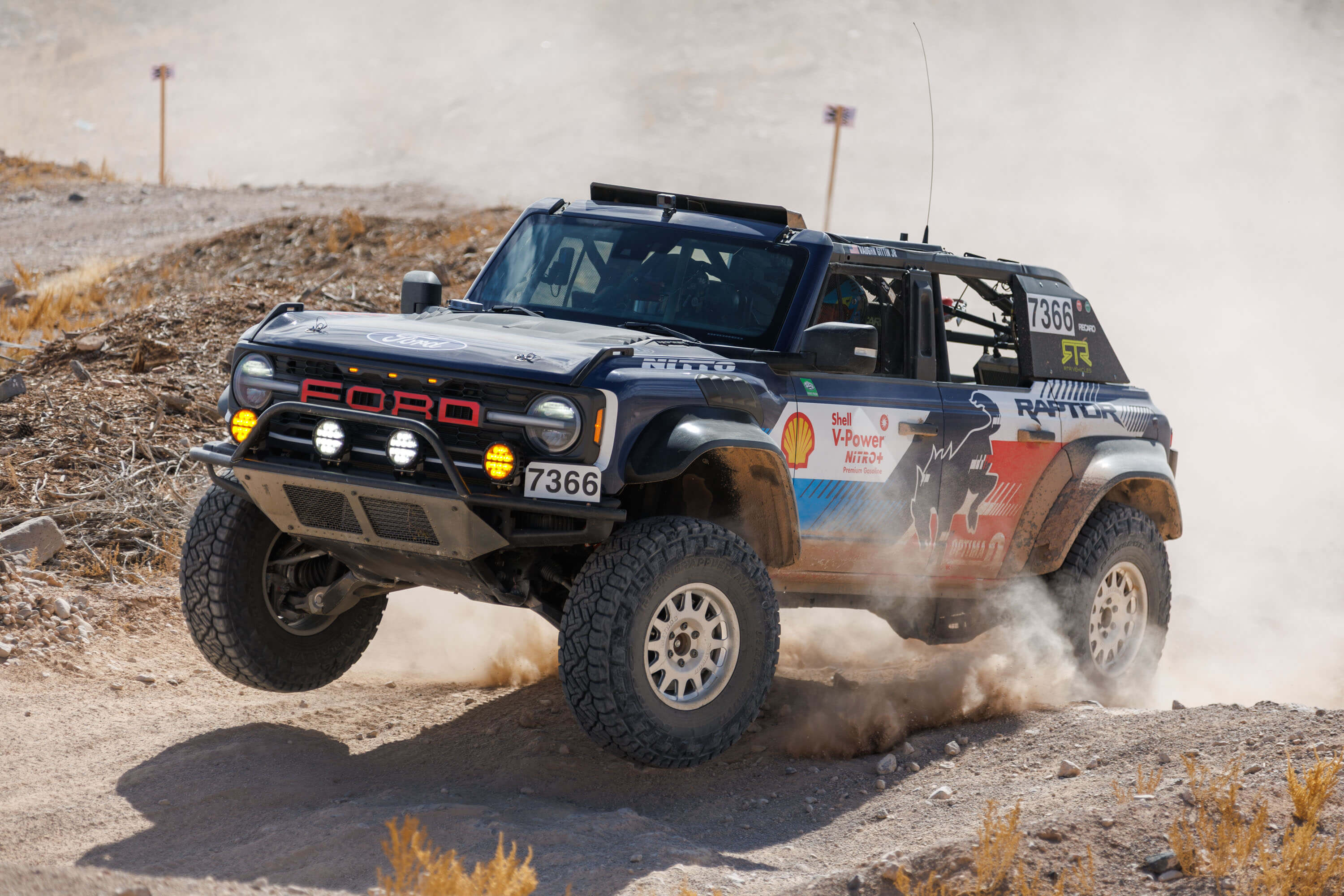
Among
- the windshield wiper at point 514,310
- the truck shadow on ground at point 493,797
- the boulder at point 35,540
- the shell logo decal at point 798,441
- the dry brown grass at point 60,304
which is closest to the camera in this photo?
the truck shadow on ground at point 493,797

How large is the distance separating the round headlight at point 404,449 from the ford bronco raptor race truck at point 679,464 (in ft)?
0.04

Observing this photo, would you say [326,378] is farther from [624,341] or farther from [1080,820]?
[1080,820]

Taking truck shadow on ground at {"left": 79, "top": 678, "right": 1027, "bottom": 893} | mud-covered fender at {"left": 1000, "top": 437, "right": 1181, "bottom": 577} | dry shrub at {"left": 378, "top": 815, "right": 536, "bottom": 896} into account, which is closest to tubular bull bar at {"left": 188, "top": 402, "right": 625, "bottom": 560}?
truck shadow on ground at {"left": 79, "top": 678, "right": 1027, "bottom": 893}

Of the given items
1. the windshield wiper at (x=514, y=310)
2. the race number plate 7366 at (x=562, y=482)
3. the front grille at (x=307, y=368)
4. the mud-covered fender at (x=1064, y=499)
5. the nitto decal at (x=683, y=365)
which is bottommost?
the mud-covered fender at (x=1064, y=499)

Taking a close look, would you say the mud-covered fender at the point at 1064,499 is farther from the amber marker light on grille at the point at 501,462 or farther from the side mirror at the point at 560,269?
the amber marker light on grille at the point at 501,462

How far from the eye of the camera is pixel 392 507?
4.95 meters

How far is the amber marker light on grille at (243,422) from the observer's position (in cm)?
539

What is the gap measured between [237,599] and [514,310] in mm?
1658

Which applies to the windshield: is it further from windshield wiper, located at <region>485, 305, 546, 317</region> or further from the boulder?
the boulder

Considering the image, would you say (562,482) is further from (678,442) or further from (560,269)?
(560,269)

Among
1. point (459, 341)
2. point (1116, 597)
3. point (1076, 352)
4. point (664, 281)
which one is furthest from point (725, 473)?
point (1116, 597)

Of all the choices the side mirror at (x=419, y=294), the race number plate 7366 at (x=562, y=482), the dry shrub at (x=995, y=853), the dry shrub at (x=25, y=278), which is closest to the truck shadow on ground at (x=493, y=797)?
the dry shrub at (x=995, y=853)

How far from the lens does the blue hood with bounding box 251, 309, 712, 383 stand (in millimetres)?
4961

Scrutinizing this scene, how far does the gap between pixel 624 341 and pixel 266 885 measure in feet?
7.66
